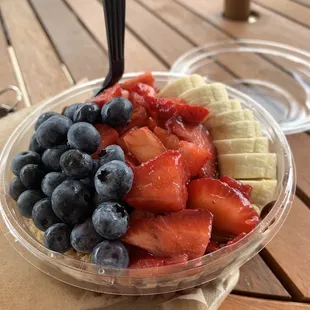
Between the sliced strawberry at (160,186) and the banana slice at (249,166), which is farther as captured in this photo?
the banana slice at (249,166)

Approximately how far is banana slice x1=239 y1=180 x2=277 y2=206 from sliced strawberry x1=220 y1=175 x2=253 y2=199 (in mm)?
33

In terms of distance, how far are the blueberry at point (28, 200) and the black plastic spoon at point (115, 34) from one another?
0.36m

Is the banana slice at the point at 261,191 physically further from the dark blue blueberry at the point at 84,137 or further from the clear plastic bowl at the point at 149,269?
the dark blue blueberry at the point at 84,137

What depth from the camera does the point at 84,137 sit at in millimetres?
820

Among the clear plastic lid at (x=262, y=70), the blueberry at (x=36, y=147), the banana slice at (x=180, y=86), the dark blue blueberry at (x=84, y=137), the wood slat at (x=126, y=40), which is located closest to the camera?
the dark blue blueberry at (x=84, y=137)

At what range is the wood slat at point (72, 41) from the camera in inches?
61.7

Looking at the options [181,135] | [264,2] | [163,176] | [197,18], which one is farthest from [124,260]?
[264,2]

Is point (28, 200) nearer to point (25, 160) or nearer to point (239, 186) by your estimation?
point (25, 160)

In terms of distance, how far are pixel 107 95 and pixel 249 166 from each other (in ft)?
1.20

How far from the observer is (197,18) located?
192 centimetres

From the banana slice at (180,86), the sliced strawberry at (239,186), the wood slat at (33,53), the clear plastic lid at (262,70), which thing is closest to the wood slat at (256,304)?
the sliced strawberry at (239,186)

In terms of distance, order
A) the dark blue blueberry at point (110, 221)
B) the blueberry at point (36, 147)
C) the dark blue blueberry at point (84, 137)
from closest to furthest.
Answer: the dark blue blueberry at point (110, 221), the dark blue blueberry at point (84, 137), the blueberry at point (36, 147)

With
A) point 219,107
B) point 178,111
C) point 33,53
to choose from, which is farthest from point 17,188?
point 33,53

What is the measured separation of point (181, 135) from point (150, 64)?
2.33 ft
